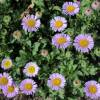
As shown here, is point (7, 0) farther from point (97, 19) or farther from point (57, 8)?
point (97, 19)

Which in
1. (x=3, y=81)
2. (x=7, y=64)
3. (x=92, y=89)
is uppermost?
(x=7, y=64)

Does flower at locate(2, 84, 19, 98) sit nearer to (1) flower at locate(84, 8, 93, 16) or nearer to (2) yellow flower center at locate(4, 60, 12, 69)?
(2) yellow flower center at locate(4, 60, 12, 69)

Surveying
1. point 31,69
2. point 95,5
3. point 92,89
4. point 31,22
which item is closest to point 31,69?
point 31,69

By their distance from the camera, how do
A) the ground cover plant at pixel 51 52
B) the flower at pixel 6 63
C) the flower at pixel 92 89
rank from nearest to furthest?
the flower at pixel 92 89
the ground cover plant at pixel 51 52
the flower at pixel 6 63

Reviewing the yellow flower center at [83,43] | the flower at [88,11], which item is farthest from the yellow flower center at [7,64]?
the flower at [88,11]

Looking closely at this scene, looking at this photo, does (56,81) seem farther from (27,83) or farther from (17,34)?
(17,34)

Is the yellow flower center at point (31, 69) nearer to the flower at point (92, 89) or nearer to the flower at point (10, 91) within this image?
the flower at point (10, 91)

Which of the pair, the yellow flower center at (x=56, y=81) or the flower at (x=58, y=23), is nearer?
the yellow flower center at (x=56, y=81)
